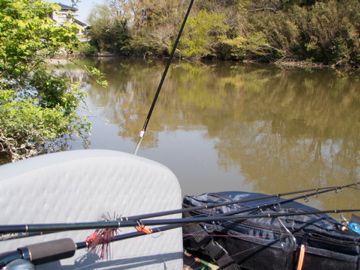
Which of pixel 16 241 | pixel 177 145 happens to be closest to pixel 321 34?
pixel 177 145

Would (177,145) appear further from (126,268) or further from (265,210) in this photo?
(126,268)

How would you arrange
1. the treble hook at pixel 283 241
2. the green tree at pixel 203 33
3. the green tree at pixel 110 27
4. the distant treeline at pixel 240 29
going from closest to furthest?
1. the treble hook at pixel 283 241
2. the distant treeline at pixel 240 29
3. the green tree at pixel 203 33
4. the green tree at pixel 110 27

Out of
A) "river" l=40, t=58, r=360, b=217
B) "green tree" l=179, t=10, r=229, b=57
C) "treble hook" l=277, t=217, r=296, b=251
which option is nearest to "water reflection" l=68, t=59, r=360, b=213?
"river" l=40, t=58, r=360, b=217

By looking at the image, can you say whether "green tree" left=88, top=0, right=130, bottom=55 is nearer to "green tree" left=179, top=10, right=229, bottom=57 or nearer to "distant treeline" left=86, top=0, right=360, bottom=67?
"distant treeline" left=86, top=0, right=360, bottom=67

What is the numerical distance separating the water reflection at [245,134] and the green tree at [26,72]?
1989mm

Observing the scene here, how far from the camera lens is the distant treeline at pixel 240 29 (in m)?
26.2

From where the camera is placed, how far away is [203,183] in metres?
5.42

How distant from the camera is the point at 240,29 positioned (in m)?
31.9

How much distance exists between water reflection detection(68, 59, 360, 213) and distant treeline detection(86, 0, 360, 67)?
13398 millimetres

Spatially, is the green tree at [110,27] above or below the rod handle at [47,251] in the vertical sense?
below

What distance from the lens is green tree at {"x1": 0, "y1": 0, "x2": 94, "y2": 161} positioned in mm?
4461

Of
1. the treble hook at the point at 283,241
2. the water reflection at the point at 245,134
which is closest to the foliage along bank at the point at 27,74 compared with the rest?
the water reflection at the point at 245,134

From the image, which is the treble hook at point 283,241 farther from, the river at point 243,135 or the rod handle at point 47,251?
the river at point 243,135

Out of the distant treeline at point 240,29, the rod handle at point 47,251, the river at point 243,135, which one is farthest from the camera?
the distant treeline at point 240,29
